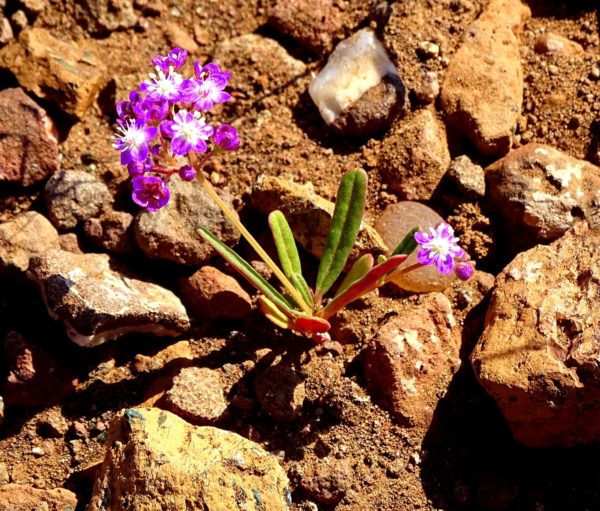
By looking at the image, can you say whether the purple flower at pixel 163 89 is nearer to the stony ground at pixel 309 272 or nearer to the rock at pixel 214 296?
the stony ground at pixel 309 272

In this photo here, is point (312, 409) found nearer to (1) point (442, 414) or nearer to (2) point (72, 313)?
(1) point (442, 414)

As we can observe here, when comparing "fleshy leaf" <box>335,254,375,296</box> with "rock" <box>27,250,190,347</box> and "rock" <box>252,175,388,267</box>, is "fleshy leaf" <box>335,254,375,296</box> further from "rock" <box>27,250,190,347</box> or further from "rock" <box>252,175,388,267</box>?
"rock" <box>27,250,190,347</box>

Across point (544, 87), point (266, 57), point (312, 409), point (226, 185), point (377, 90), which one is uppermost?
point (544, 87)

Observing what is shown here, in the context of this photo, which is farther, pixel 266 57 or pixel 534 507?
pixel 266 57

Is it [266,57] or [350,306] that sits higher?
[266,57]

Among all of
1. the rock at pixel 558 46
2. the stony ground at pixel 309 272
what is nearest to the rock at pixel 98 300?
the stony ground at pixel 309 272

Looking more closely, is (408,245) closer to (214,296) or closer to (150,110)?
(214,296)

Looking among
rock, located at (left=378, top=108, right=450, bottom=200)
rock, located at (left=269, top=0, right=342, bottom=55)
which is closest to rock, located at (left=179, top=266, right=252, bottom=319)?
rock, located at (left=378, top=108, right=450, bottom=200)

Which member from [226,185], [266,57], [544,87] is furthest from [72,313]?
[544,87]
